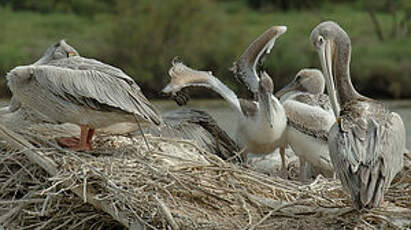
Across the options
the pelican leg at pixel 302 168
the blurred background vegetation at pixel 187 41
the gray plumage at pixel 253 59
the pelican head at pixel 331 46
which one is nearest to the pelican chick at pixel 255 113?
the pelican leg at pixel 302 168

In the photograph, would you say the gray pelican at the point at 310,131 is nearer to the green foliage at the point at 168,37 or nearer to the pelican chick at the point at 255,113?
the pelican chick at the point at 255,113

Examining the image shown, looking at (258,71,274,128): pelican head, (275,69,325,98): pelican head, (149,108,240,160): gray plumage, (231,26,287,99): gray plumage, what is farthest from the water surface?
(258,71,274,128): pelican head

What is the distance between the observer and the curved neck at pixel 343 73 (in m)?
7.60

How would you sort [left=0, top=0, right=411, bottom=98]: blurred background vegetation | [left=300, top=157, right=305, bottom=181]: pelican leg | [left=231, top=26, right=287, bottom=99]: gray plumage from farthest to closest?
[left=0, top=0, right=411, bottom=98]: blurred background vegetation → [left=231, top=26, right=287, bottom=99]: gray plumage → [left=300, top=157, right=305, bottom=181]: pelican leg

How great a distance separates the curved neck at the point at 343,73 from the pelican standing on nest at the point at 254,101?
3.50 feet

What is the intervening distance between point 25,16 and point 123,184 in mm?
26241

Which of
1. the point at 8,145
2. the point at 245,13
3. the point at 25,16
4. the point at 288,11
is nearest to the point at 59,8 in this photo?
the point at 25,16

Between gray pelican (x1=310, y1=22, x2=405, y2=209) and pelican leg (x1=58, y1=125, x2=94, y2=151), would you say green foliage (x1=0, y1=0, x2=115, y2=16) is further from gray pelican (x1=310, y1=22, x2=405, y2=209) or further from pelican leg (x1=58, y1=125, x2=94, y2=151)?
gray pelican (x1=310, y1=22, x2=405, y2=209)

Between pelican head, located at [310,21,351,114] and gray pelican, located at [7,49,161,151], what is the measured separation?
4.92 feet

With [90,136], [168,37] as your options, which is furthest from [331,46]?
[168,37]

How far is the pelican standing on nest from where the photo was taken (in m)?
8.96

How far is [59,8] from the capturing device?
34.2 meters

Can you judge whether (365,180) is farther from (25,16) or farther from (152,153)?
(25,16)

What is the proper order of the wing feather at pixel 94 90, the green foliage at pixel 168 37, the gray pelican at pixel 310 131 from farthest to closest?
the green foliage at pixel 168 37
the gray pelican at pixel 310 131
the wing feather at pixel 94 90
